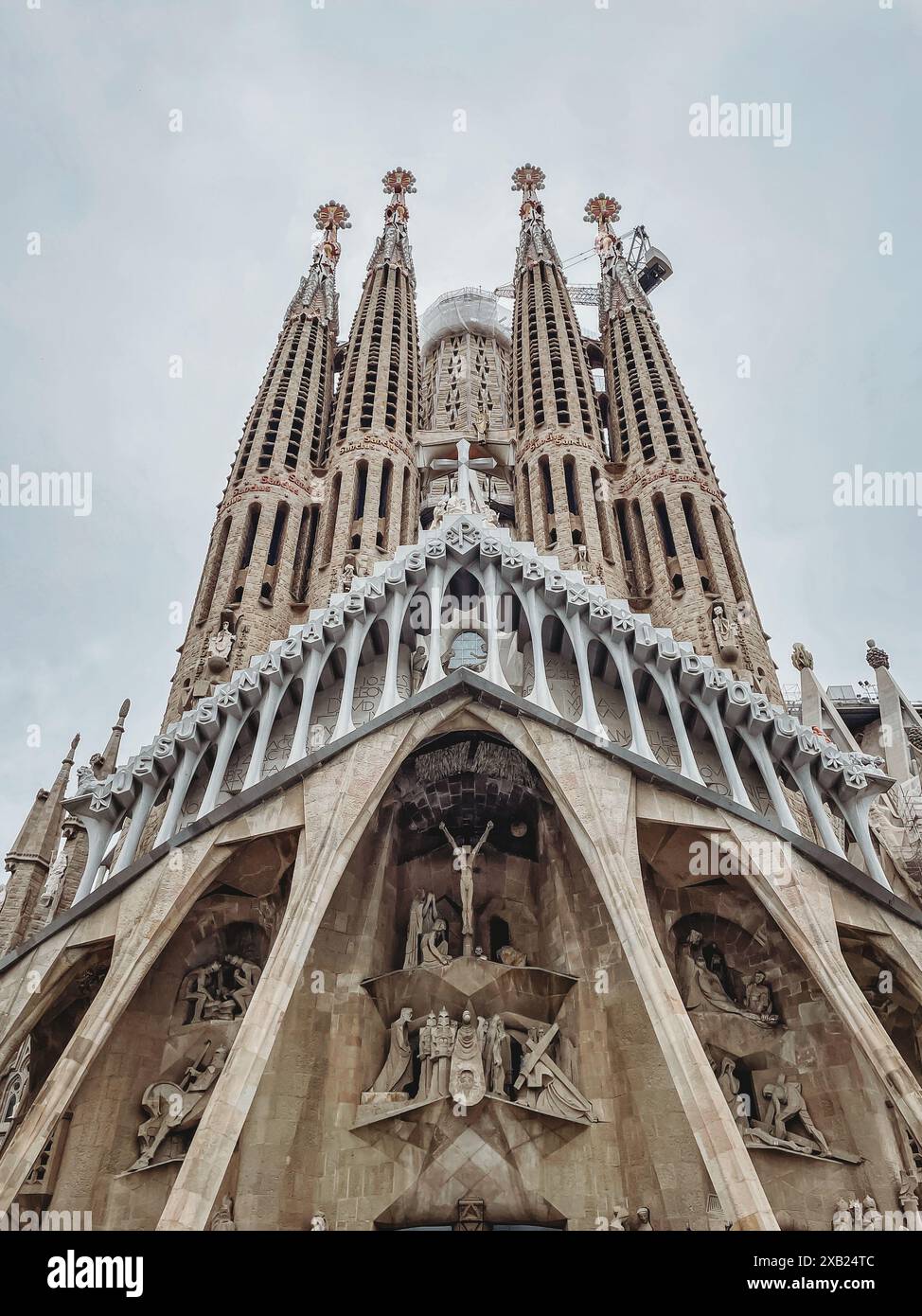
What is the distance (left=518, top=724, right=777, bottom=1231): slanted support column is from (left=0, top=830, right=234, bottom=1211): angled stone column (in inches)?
205

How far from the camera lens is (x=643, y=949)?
1172cm

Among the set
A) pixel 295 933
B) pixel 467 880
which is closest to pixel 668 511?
pixel 467 880

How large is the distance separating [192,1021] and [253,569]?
11.2 m

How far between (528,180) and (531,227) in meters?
4.30

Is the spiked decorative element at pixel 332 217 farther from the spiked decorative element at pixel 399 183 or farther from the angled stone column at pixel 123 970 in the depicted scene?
the angled stone column at pixel 123 970

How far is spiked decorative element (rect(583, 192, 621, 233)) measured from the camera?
3666 cm

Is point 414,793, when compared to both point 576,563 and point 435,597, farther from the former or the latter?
point 576,563

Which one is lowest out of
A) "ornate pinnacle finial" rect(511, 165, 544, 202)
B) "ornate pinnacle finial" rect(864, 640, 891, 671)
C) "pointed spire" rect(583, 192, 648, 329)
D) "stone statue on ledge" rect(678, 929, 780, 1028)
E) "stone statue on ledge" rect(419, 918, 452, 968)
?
"stone statue on ledge" rect(678, 929, 780, 1028)

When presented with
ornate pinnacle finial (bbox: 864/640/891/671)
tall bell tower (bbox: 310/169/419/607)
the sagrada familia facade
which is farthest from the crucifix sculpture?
ornate pinnacle finial (bbox: 864/640/891/671)

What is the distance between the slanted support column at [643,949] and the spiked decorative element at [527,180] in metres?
32.6

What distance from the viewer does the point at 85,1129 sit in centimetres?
1271

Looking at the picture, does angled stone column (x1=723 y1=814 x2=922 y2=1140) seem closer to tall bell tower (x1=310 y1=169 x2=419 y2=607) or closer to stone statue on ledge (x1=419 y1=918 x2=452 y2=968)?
stone statue on ledge (x1=419 y1=918 x2=452 y2=968)

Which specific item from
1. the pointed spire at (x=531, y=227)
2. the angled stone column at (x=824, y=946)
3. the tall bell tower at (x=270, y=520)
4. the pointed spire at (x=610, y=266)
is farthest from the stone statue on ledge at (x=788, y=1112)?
the pointed spire at (x=531, y=227)
